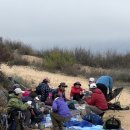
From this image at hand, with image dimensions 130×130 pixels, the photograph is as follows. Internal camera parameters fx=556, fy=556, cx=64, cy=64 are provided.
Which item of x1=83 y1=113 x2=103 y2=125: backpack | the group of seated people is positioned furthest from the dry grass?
x1=83 y1=113 x2=103 y2=125: backpack

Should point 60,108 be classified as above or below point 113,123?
above

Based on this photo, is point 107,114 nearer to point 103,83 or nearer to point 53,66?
point 103,83

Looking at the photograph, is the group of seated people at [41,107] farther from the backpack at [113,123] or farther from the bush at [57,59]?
the bush at [57,59]

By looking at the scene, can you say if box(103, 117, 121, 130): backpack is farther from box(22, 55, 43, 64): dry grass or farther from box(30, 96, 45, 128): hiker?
box(22, 55, 43, 64): dry grass

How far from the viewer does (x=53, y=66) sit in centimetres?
3294

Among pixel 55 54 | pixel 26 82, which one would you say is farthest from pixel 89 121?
pixel 55 54

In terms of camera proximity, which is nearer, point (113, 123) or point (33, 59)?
point (113, 123)

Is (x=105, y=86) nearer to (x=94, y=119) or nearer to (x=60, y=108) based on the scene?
(x=94, y=119)

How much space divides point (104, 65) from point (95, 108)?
20.3 meters

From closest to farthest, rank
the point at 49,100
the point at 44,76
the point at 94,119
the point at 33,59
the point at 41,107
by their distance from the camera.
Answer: the point at 94,119
the point at 41,107
the point at 49,100
the point at 44,76
the point at 33,59

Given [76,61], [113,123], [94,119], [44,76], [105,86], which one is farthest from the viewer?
[76,61]

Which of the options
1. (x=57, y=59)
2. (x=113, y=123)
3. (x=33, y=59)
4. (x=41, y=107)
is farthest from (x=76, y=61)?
(x=113, y=123)

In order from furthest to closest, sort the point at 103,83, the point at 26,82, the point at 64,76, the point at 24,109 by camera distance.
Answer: the point at 64,76 < the point at 26,82 < the point at 103,83 < the point at 24,109

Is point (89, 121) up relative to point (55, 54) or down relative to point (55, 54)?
down
